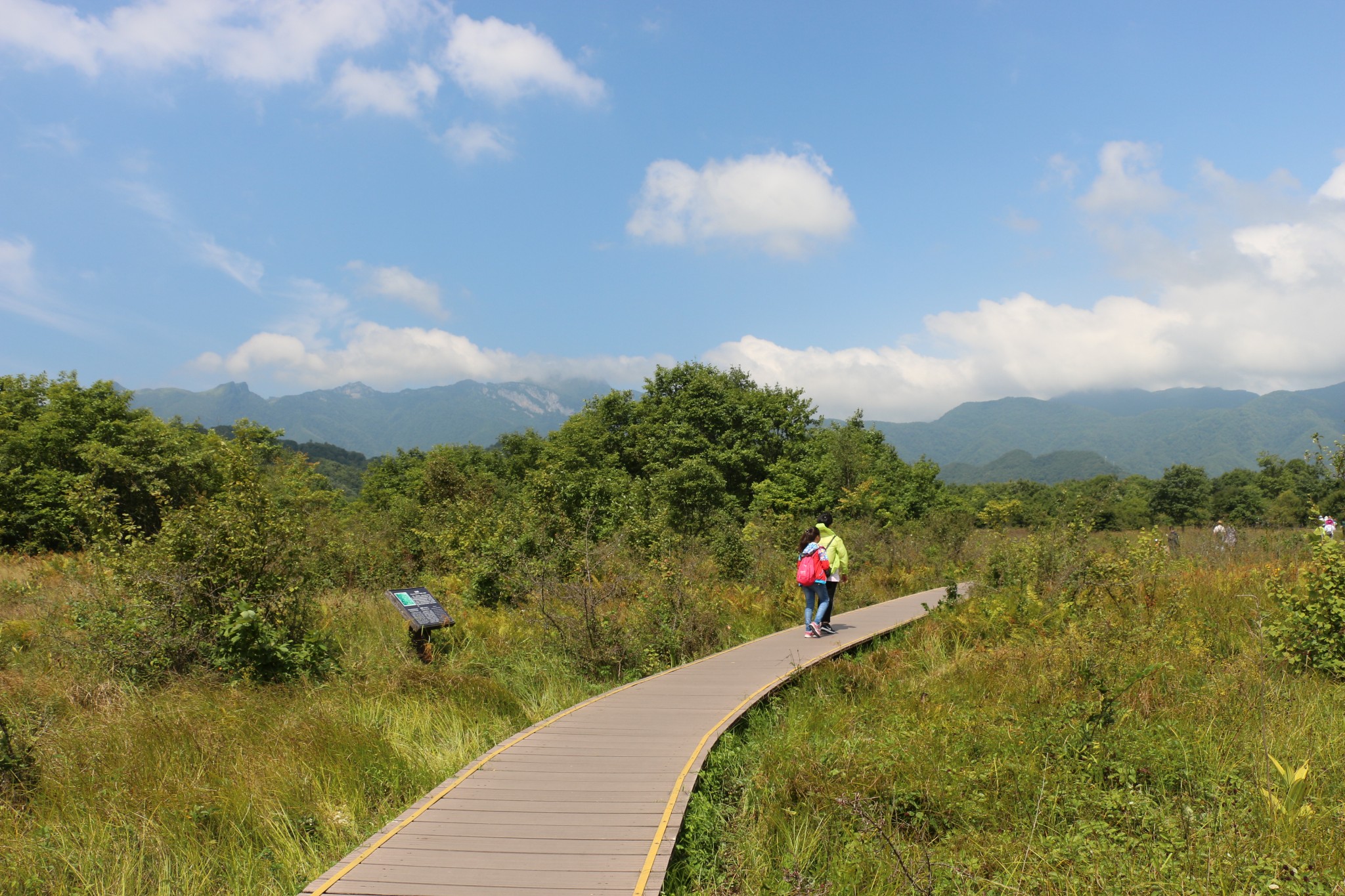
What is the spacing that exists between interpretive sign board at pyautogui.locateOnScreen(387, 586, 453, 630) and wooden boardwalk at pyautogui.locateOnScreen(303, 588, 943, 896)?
2.48m

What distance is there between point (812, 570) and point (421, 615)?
5.48 metres

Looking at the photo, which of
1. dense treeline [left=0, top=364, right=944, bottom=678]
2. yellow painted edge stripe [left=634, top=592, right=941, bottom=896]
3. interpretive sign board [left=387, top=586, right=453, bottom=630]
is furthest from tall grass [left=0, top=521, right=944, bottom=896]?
yellow painted edge stripe [left=634, top=592, right=941, bottom=896]

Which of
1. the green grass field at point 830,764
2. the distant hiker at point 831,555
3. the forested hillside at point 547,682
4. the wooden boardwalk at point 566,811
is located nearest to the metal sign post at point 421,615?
the green grass field at point 830,764

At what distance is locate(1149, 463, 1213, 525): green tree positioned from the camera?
77.9 metres

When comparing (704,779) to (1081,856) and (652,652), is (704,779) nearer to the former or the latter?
(1081,856)

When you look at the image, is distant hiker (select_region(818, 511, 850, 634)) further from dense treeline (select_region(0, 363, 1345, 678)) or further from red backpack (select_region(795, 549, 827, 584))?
dense treeline (select_region(0, 363, 1345, 678))

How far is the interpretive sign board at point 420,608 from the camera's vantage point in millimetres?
8836

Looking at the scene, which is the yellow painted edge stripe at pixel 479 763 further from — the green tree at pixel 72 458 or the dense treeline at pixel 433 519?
the green tree at pixel 72 458

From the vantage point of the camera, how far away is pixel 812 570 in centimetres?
1053

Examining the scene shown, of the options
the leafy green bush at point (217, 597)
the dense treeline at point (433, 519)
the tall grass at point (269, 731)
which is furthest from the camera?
the dense treeline at point (433, 519)

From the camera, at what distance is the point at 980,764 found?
537 cm

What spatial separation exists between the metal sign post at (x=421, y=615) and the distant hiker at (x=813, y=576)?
199 inches

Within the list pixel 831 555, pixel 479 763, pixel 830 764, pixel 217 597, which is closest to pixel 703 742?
pixel 830 764

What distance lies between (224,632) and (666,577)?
6.29 m
